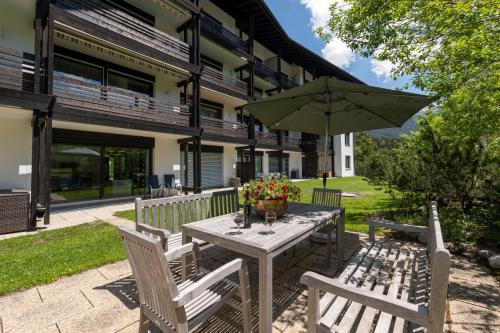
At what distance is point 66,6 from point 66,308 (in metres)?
8.49

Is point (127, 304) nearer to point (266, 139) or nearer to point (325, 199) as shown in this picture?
point (325, 199)

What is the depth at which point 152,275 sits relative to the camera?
1.50 metres

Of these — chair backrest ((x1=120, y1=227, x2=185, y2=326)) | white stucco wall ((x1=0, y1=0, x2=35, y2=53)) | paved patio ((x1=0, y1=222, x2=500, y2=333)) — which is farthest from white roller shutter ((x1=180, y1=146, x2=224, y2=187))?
chair backrest ((x1=120, y1=227, x2=185, y2=326))

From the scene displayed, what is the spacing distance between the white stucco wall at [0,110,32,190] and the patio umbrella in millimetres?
7390

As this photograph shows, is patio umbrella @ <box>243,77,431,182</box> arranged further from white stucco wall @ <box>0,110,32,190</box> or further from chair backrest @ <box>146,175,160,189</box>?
white stucco wall @ <box>0,110,32,190</box>

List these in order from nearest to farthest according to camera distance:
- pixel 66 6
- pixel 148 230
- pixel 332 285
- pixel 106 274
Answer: pixel 332 285
pixel 148 230
pixel 106 274
pixel 66 6

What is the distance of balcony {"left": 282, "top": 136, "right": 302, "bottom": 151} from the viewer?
60.0 ft

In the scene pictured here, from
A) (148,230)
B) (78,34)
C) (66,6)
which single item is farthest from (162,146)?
(148,230)

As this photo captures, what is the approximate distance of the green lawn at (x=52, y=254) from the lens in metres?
2.94

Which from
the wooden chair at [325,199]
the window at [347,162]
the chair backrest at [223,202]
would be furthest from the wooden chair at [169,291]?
the window at [347,162]

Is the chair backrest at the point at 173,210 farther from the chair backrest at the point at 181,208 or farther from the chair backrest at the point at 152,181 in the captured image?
the chair backrest at the point at 152,181

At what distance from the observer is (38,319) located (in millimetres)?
2186

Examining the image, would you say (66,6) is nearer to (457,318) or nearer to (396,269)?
(396,269)

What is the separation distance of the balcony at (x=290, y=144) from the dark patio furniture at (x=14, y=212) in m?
14.9
